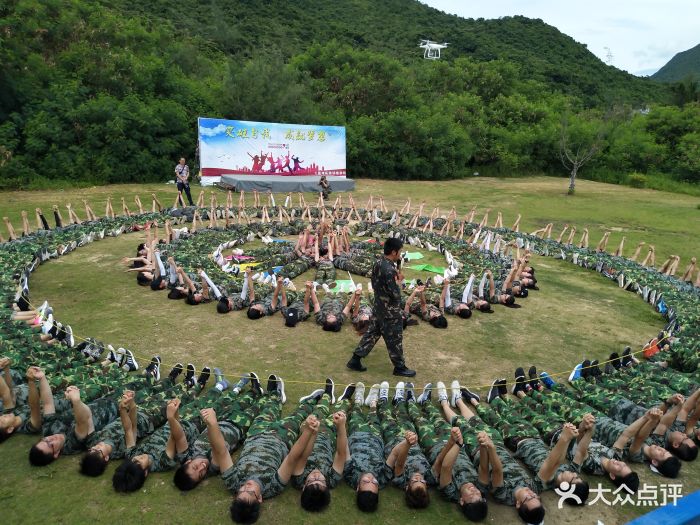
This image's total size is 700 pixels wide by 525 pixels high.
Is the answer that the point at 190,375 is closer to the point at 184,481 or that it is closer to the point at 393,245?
the point at 184,481

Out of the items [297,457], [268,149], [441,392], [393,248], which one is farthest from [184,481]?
[268,149]

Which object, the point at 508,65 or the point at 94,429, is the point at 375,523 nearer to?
the point at 94,429

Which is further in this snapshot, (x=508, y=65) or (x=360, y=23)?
(x=360, y=23)

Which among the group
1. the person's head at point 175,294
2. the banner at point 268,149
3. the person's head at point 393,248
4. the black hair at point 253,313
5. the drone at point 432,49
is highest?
the drone at point 432,49

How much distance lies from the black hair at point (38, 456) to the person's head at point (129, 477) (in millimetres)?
707

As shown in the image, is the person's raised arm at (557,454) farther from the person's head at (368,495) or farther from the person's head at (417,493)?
the person's head at (368,495)

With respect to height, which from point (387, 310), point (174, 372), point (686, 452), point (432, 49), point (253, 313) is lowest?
point (686, 452)

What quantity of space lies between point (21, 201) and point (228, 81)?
12936 millimetres

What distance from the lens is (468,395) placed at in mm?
6055

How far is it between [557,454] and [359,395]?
231 centimetres

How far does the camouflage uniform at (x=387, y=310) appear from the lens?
251 inches

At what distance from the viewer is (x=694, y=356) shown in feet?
22.4

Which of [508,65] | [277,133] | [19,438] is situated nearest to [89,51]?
[277,133]

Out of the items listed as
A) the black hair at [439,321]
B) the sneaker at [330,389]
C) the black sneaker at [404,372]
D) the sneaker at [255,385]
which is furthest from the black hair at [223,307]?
the black hair at [439,321]
